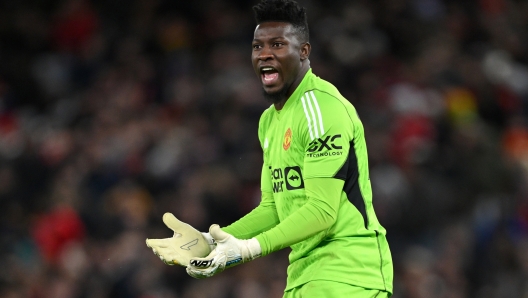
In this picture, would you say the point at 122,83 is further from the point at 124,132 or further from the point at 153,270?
the point at 153,270

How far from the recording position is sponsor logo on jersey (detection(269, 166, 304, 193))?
4.54 metres

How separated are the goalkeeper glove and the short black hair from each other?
113cm

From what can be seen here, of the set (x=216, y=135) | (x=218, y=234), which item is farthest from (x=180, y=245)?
(x=216, y=135)

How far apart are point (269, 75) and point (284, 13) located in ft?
1.06

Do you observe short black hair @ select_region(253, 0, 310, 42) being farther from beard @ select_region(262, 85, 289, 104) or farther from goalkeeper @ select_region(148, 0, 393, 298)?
beard @ select_region(262, 85, 289, 104)

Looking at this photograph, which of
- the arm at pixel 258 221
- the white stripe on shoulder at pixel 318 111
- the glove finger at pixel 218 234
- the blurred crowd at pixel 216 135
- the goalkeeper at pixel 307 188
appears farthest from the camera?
the blurred crowd at pixel 216 135

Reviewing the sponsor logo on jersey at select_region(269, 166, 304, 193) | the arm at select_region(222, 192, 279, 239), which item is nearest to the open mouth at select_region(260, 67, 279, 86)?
the sponsor logo on jersey at select_region(269, 166, 304, 193)

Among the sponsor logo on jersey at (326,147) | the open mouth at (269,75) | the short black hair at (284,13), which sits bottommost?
the sponsor logo on jersey at (326,147)

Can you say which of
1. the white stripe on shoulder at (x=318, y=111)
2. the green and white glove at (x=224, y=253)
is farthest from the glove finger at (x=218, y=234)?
the white stripe on shoulder at (x=318, y=111)

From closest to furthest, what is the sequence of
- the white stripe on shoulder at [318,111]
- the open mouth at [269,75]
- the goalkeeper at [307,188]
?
the goalkeeper at [307,188] → the white stripe on shoulder at [318,111] → the open mouth at [269,75]

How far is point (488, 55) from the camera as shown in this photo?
38.6ft

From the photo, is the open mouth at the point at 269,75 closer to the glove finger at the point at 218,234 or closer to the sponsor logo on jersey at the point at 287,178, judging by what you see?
the sponsor logo on jersey at the point at 287,178

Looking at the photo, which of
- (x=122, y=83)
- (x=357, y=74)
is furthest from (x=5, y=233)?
(x=357, y=74)

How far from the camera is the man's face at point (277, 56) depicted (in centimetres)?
460
